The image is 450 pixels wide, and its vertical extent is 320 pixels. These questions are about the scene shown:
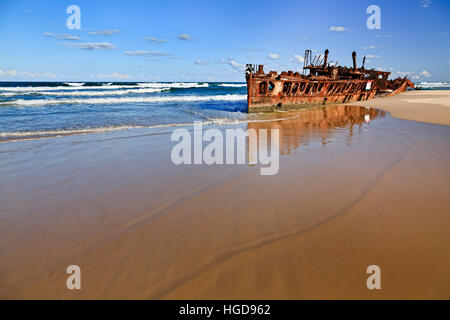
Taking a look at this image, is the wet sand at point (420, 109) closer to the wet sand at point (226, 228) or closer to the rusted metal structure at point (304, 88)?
the rusted metal structure at point (304, 88)

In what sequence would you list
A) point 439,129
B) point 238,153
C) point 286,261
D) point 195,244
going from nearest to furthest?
1. point 286,261
2. point 195,244
3. point 238,153
4. point 439,129

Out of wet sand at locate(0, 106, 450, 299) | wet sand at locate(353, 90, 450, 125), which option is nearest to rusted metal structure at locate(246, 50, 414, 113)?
wet sand at locate(353, 90, 450, 125)

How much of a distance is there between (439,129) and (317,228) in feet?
31.8

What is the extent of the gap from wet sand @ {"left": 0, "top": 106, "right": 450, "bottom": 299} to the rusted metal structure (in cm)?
1264

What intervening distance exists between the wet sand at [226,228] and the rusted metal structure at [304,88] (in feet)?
41.5

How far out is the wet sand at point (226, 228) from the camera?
228 cm

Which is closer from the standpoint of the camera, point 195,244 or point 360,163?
point 195,244

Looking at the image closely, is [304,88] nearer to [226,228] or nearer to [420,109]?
[420,109]

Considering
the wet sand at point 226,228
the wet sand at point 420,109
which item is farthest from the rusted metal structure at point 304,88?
the wet sand at point 226,228

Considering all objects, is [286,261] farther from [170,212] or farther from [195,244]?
[170,212]

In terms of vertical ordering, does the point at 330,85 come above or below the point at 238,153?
above

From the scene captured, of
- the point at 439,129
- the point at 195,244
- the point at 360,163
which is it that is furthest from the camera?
the point at 439,129
